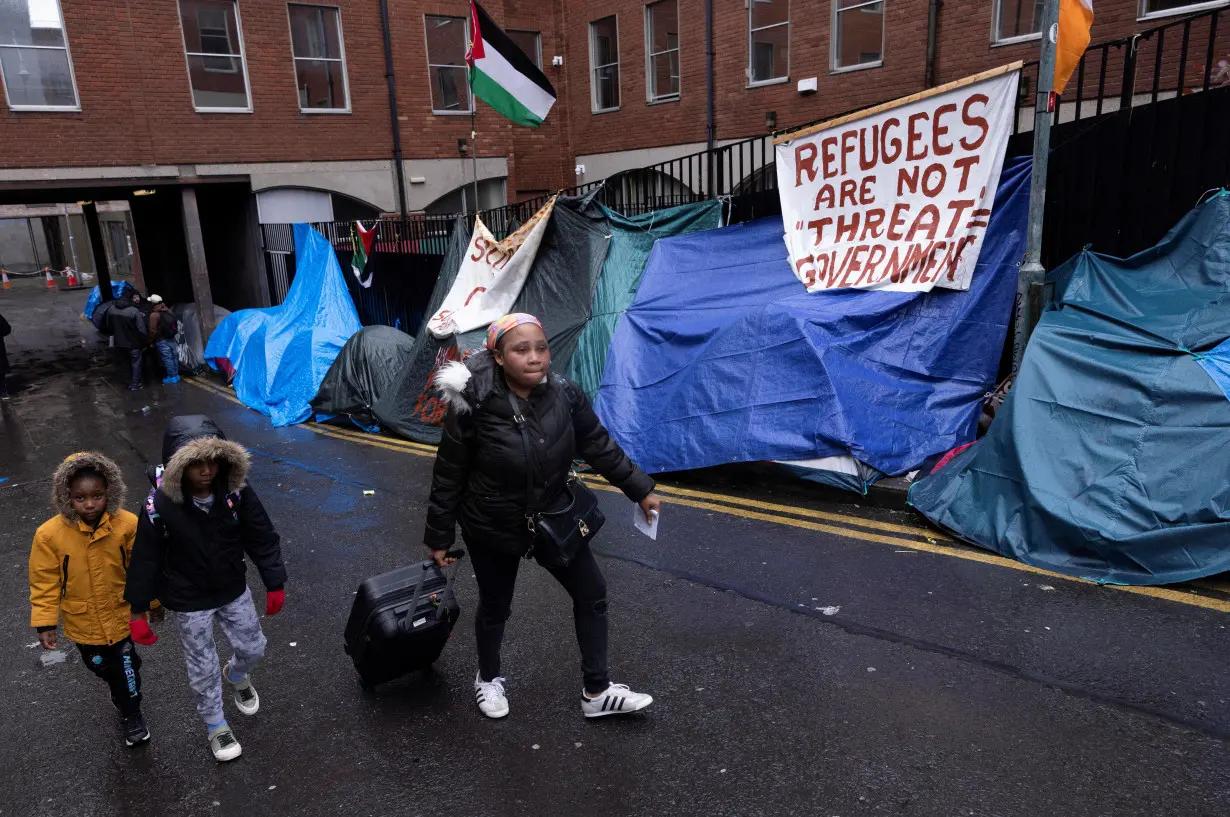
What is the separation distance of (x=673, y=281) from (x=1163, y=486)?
457 centimetres

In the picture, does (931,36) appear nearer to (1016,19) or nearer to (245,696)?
(1016,19)

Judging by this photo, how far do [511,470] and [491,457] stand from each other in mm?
94

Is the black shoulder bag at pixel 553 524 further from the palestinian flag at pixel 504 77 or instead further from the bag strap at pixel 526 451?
the palestinian flag at pixel 504 77

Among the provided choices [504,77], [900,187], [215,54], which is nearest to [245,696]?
[900,187]

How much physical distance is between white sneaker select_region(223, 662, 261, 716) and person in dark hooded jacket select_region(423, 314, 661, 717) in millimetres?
1150

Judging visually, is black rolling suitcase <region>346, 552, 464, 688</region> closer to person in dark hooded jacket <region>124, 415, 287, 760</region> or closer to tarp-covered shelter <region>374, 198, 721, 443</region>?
person in dark hooded jacket <region>124, 415, 287, 760</region>

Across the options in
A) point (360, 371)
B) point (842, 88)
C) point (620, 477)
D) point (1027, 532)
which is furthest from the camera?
point (842, 88)

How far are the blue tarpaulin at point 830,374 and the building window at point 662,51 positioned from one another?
37.3 ft

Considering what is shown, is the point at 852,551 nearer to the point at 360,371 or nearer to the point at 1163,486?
the point at 1163,486

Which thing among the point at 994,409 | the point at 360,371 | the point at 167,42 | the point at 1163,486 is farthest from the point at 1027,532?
the point at 167,42

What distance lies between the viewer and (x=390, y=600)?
12.6 feet

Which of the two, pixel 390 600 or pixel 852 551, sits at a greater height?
pixel 390 600

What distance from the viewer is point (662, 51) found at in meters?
17.3

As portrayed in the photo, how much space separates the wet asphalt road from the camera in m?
3.15
